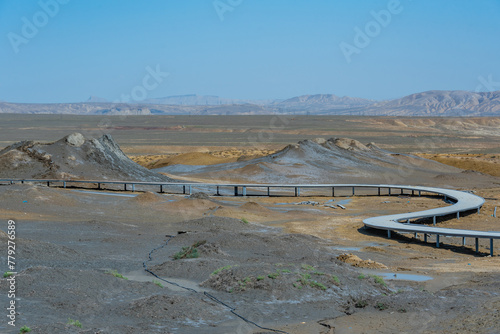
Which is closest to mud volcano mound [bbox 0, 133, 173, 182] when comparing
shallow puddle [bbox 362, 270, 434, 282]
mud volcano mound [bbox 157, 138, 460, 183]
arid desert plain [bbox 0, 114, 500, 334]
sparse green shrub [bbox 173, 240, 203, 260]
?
arid desert plain [bbox 0, 114, 500, 334]

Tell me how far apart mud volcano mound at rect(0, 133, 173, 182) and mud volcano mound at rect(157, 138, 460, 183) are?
25.8 ft

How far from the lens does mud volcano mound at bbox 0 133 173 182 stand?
40281 millimetres

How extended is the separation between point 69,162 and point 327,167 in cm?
2013

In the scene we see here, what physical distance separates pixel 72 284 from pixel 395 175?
134ft

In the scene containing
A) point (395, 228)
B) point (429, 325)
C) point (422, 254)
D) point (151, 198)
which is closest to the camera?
point (429, 325)

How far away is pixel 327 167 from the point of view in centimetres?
5172

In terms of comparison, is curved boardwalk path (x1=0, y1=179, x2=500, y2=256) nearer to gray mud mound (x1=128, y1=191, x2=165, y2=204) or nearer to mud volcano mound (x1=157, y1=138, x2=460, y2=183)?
mud volcano mound (x1=157, y1=138, x2=460, y2=183)

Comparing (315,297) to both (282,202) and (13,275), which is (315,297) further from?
(282,202)

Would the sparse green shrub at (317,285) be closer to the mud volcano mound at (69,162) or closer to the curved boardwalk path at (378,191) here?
the curved boardwalk path at (378,191)

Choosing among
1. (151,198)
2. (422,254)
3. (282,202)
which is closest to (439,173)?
(282,202)

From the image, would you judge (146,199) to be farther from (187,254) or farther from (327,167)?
(327,167)

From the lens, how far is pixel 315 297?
13562mm

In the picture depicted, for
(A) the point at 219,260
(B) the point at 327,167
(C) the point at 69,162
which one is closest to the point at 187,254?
(A) the point at 219,260

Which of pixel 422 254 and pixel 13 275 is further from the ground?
pixel 13 275
